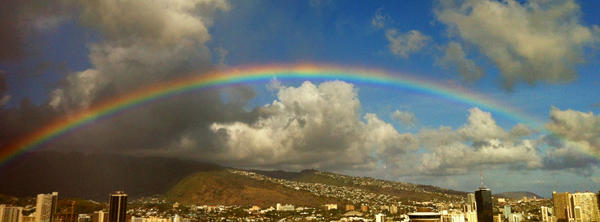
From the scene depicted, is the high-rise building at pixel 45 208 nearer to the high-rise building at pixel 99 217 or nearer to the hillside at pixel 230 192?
the high-rise building at pixel 99 217

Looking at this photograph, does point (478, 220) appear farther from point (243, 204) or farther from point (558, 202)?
point (243, 204)

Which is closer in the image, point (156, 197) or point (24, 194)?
point (24, 194)

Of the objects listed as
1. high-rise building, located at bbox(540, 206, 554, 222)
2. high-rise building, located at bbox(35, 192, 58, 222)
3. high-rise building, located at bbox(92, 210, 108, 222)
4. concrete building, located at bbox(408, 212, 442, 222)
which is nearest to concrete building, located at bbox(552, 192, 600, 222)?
high-rise building, located at bbox(540, 206, 554, 222)

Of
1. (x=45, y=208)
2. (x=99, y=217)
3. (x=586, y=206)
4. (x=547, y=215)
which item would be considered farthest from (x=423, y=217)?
(x=45, y=208)

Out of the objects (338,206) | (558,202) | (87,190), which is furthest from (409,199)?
(87,190)

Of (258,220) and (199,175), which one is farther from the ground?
(199,175)

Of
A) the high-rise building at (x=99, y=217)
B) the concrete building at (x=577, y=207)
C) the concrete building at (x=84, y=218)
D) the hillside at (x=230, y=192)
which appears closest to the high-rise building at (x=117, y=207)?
the high-rise building at (x=99, y=217)
